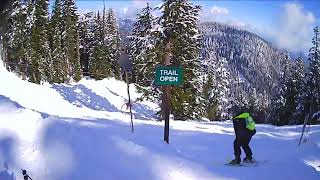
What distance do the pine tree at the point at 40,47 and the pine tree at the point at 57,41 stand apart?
2.56m

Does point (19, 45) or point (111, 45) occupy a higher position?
point (111, 45)

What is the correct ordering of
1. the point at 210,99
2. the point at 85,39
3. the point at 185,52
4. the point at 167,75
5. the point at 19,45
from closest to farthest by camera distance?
1. the point at 167,75
2. the point at 185,52
3. the point at 19,45
4. the point at 210,99
5. the point at 85,39

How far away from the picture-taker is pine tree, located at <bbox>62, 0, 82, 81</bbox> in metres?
63.6

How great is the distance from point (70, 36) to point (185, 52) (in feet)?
127

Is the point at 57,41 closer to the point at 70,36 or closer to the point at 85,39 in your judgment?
the point at 70,36

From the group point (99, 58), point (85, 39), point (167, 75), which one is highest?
point (85, 39)

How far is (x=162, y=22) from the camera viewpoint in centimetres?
2386

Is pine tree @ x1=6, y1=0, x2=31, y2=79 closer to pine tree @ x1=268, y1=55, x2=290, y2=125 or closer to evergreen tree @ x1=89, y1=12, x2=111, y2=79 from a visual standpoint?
evergreen tree @ x1=89, y1=12, x2=111, y2=79

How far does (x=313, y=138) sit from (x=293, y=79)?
3209cm

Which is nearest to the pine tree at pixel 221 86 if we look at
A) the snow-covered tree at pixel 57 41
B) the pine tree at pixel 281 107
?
the pine tree at pixel 281 107

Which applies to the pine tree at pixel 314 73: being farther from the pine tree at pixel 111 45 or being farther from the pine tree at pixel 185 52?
the pine tree at pixel 111 45

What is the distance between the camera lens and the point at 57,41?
2472 inches

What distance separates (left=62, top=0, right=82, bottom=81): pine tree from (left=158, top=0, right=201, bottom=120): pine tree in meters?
32.8

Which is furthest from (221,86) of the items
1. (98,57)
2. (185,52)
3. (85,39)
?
(185,52)
